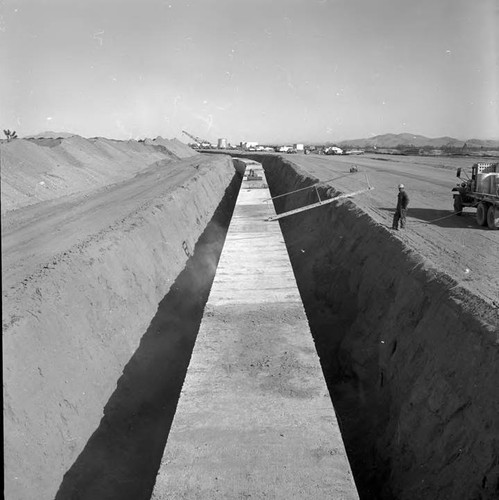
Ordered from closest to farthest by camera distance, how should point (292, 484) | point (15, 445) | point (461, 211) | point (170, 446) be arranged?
point (292, 484), point (170, 446), point (15, 445), point (461, 211)

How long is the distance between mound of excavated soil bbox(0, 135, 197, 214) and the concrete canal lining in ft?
52.4

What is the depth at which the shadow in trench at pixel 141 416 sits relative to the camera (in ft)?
23.0

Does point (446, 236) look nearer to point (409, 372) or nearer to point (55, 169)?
point (409, 372)

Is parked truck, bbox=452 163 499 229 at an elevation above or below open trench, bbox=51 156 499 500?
Answer: above

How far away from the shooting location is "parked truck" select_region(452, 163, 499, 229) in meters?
13.3

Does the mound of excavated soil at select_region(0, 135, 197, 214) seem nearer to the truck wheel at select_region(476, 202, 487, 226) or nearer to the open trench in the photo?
the open trench

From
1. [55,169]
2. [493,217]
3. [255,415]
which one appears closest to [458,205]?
[493,217]

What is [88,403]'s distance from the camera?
7.84m

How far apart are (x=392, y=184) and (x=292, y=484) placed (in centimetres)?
2241

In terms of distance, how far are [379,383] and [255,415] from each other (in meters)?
2.77

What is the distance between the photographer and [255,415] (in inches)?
243

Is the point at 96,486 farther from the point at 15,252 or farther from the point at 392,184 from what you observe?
the point at 392,184

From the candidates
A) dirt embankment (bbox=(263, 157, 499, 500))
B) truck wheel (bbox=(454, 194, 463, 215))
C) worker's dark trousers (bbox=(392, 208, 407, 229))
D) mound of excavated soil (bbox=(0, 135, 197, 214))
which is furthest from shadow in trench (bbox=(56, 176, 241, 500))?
mound of excavated soil (bbox=(0, 135, 197, 214))

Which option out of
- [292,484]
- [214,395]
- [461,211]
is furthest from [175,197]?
[292,484]
